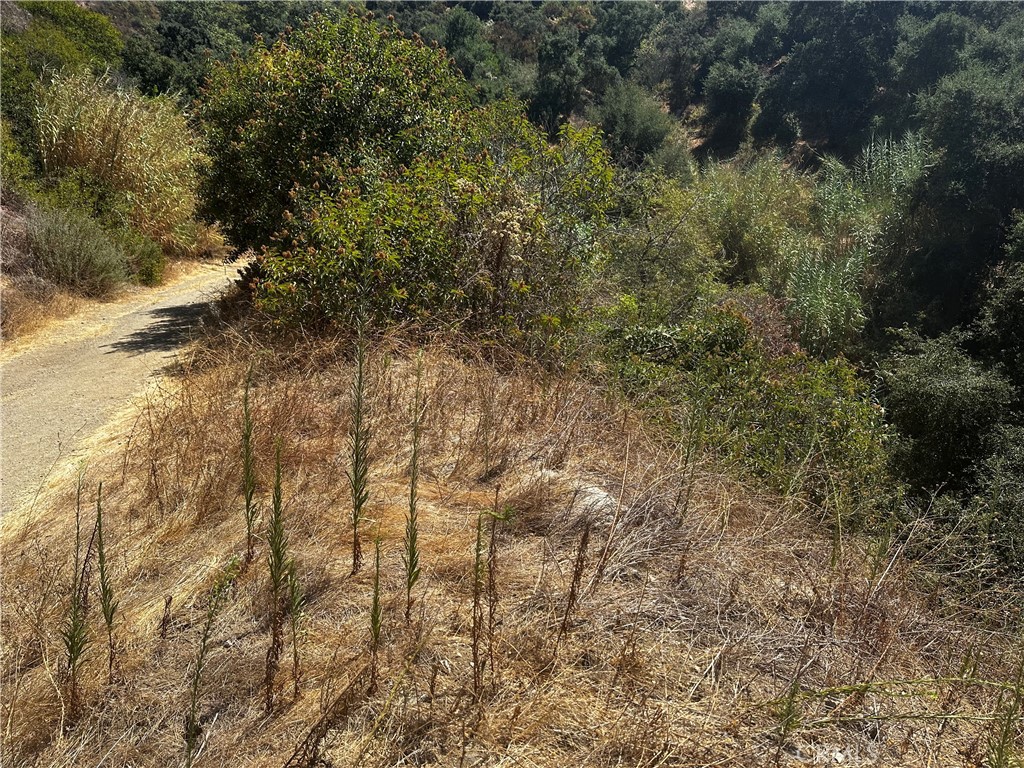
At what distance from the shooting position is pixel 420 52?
8766 mm

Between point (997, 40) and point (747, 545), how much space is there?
26150 mm

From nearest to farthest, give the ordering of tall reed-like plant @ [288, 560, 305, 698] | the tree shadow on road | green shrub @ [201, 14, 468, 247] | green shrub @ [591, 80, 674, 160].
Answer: tall reed-like plant @ [288, 560, 305, 698] < green shrub @ [201, 14, 468, 247] < the tree shadow on road < green shrub @ [591, 80, 674, 160]

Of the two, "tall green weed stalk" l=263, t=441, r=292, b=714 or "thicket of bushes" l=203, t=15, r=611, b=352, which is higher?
"thicket of bushes" l=203, t=15, r=611, b=352

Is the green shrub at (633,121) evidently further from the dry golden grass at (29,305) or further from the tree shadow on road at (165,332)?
the dry golden grass at (29,305)

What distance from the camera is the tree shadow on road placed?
8.27 metres

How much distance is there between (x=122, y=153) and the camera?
520 inches

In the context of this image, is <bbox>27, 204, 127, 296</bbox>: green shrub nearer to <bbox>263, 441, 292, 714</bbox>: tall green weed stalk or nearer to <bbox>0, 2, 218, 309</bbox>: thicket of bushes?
<bbox>0, 2, 218, 309</bbox>: thicket of bushes

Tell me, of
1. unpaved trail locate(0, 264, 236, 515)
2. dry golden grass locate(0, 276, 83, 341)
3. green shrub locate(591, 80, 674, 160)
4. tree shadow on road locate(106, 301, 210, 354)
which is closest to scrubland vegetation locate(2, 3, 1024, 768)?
dry golden grass locate(0, 276, 83, 341)

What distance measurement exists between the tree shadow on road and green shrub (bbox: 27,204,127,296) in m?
0.94

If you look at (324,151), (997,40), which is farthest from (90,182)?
(997,40)

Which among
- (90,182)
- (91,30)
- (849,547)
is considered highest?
(91,30)

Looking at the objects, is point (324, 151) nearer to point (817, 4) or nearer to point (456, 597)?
point (456, 597)

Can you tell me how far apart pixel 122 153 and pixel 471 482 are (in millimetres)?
12705

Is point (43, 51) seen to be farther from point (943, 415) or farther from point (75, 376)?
point (943, 415)
